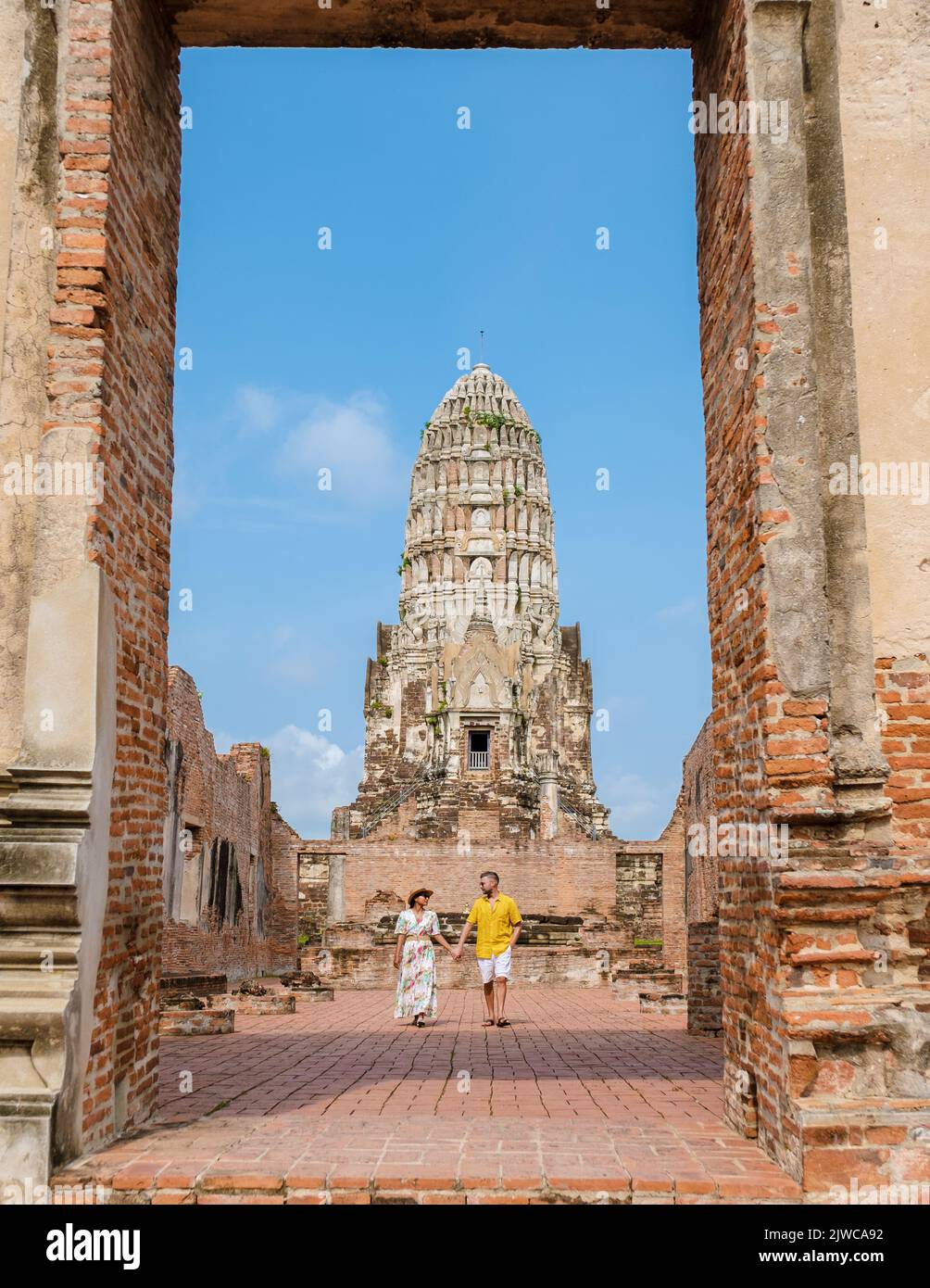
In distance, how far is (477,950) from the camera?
1238 cm

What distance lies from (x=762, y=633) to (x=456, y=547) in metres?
56.9

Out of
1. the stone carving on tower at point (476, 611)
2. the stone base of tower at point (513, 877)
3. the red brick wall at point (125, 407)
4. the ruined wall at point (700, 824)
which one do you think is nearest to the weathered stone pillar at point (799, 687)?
the red brick wall at point (125, 407)

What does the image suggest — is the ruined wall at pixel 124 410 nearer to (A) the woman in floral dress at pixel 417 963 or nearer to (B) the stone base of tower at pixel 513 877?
(A) the woman in floral dress at pixel 417 963

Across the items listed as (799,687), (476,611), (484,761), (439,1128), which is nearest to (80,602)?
(439,1128)

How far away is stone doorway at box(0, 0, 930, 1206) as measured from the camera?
516 centimetres

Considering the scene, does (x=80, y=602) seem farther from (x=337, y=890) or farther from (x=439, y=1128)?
(x=337, y=890)

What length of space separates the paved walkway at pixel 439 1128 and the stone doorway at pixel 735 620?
0.97ft

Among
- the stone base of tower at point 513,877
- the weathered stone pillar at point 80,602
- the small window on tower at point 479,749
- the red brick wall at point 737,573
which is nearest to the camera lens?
the weathered stone pillar at point 80,602

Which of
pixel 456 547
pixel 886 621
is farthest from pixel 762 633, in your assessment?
pixel 456 547

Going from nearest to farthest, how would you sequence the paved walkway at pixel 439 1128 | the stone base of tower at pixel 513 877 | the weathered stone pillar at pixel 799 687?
the paved walkway at pixel 439 1128 → the weathered stone pillar at pixel 799 687 → the stone base of tower at pixel 513 877

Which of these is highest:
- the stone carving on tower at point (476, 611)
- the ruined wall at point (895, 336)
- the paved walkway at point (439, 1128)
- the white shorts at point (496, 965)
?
the stone carving on tower at point (476, 611)

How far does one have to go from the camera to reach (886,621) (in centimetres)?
576

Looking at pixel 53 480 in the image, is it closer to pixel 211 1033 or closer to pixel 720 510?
pixel 720 510

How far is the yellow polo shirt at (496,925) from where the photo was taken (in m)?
12.1
